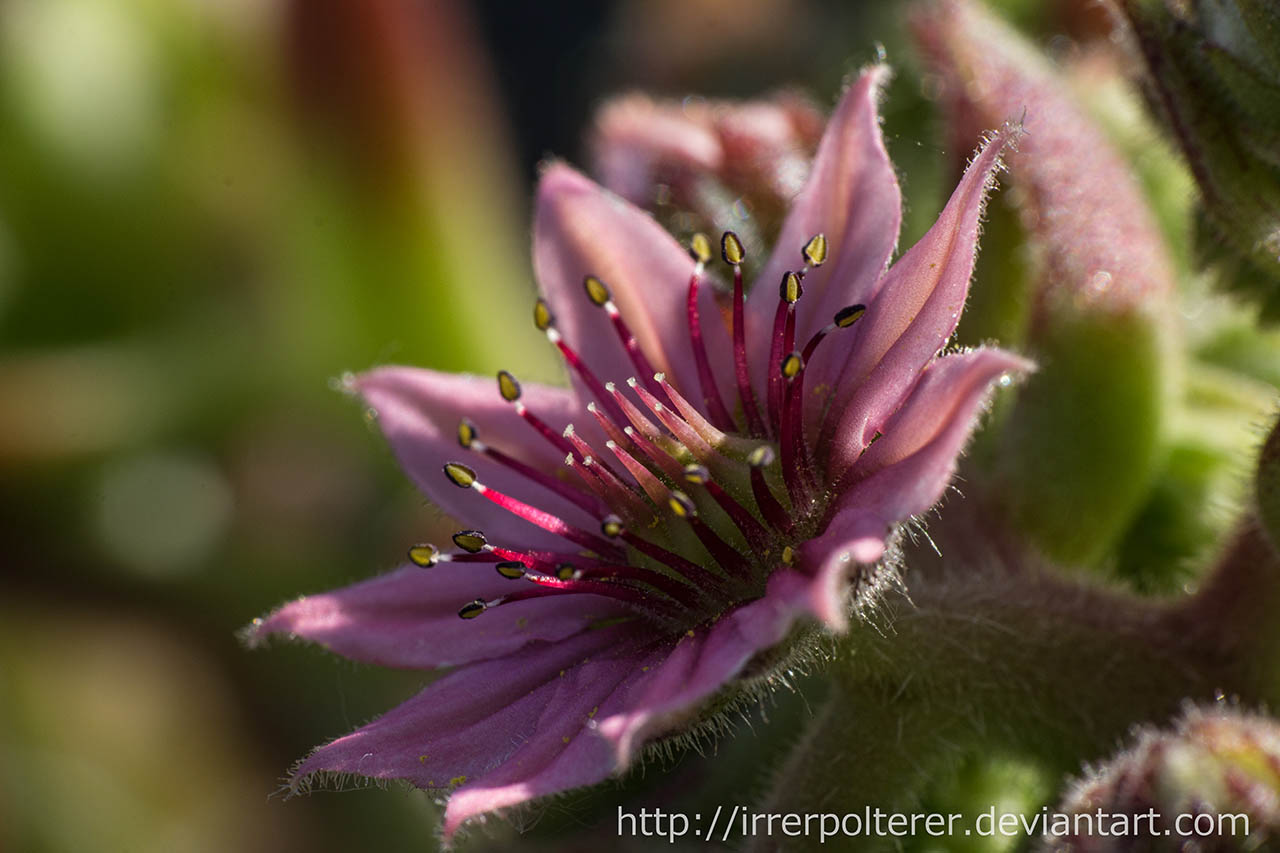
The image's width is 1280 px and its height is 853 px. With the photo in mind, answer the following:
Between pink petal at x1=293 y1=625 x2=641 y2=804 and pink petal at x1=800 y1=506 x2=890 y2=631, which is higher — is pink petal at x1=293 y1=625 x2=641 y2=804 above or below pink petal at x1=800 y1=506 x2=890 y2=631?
below

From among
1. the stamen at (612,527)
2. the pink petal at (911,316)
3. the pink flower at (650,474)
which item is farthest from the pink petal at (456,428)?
the pink petal at (911,316)

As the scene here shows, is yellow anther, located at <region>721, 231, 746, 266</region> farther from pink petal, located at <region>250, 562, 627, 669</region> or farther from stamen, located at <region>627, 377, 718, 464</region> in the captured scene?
pink petal, located at <region>250, 562, 627, 669</region>

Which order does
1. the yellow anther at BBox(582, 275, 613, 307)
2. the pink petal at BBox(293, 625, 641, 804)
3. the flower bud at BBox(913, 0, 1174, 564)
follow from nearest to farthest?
1. the pink petal at BBox(293, 625, 641, 804)
2. the yellow anther at BBox(582, 275, 613, 307)
3. the flower bud at BBox(913, 0, 1174, 564)

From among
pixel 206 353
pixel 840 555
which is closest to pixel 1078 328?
pixel 840 555

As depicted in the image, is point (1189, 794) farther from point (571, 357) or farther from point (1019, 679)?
point (571, 357)

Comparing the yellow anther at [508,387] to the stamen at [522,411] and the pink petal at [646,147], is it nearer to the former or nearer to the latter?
the stamen at [522,411]

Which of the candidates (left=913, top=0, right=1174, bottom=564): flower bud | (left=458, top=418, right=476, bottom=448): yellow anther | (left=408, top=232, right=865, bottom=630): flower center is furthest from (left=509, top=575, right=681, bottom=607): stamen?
(left=913, top=0, right=1174, bottom=564): flower bud
